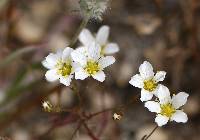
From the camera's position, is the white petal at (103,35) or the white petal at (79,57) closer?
the white petal at (79,57)

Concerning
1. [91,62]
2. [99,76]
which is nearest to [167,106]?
[99,76]

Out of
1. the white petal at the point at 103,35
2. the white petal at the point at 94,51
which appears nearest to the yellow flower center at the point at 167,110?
the white petal at the point at 94,51

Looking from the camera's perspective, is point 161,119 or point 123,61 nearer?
point 161,119

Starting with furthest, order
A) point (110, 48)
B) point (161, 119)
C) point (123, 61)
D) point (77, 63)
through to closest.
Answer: point (123, 61)
point (110, 48)
point (77, 63)
point (161, 119)

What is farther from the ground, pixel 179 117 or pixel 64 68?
pixel 64 68

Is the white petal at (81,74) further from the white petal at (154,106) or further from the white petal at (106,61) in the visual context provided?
the white petal at (154,106)

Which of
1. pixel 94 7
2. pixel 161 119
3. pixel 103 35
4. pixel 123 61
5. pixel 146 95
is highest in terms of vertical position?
pixel 123 61

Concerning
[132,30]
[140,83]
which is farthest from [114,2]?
[140,83]

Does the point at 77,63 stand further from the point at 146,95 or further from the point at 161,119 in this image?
the point at 161,119
